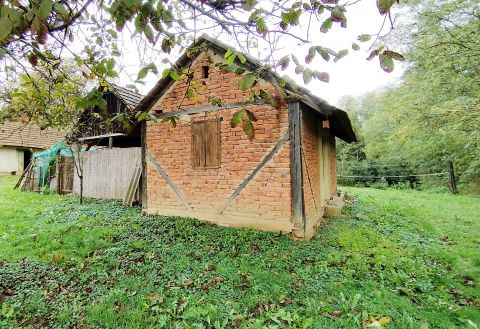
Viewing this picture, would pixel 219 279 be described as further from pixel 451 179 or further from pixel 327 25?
pixel 451 179

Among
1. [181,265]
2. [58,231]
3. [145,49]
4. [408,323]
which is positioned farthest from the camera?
[58,231]

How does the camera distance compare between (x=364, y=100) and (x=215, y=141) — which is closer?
(x=215, y=141)

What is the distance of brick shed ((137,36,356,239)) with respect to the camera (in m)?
5.86

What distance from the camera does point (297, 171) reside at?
19.1ft

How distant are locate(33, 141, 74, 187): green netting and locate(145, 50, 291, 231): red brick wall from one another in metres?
5.93

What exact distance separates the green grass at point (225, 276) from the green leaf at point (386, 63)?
267cm

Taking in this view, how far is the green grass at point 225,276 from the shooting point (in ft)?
10.6

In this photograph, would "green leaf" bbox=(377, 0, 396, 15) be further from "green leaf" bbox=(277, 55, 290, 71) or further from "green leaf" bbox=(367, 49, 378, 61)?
"green leaf" bbox=(277, 55, 290, 71)

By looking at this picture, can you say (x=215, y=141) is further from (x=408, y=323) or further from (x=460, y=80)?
(x=460, y=80)

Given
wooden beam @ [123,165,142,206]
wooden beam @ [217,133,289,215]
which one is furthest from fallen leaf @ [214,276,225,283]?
wooden beam @ [123,165,142,206]

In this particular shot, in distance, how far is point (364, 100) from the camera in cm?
3400

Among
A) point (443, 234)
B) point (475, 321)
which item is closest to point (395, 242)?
point (443, 234)

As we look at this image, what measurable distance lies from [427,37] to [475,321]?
27.7ft

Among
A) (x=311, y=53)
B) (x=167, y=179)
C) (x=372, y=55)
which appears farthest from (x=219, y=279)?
(x=167, y=179)
